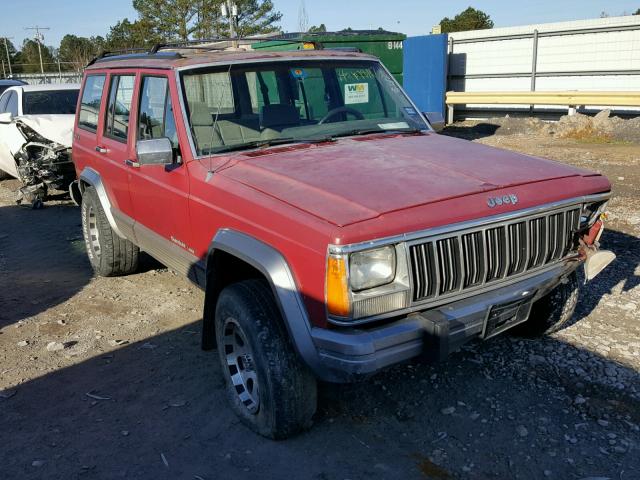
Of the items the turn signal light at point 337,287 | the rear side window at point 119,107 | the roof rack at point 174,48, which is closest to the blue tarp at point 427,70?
the roof rack at point 174,48

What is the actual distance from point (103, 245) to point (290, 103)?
2564 mm

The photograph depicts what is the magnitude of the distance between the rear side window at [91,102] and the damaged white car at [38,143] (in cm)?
352

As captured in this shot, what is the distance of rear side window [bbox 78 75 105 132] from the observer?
5.49 m

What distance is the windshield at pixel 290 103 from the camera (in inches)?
157

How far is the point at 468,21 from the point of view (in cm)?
3794

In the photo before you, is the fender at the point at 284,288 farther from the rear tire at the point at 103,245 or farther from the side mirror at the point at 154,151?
the rear tire at the point at 103,245

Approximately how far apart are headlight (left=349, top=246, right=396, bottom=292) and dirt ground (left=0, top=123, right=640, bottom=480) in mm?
994

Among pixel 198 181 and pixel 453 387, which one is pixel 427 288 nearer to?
pixel 453 387

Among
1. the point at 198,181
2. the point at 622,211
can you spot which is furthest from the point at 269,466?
the point at 622,211

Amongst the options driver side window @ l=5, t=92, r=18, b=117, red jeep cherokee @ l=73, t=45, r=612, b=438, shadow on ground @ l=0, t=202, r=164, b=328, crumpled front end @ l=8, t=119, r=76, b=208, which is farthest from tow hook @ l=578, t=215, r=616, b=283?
driver side window @ l=5, t=92, r=18, b=117

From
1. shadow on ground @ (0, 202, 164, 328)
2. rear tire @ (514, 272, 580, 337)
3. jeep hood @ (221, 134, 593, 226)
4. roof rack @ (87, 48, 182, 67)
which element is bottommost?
shadow on ground @ (0, 202, 164, 328)

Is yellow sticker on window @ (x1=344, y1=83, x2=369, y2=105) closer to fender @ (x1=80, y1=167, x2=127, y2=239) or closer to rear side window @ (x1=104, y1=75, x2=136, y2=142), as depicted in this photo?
rear side window @ (x1=104, y1=75, x2=136, y2=142)

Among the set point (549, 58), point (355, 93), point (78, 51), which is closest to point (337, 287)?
point (355, 93)

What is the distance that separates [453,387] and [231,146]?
2.05 m
